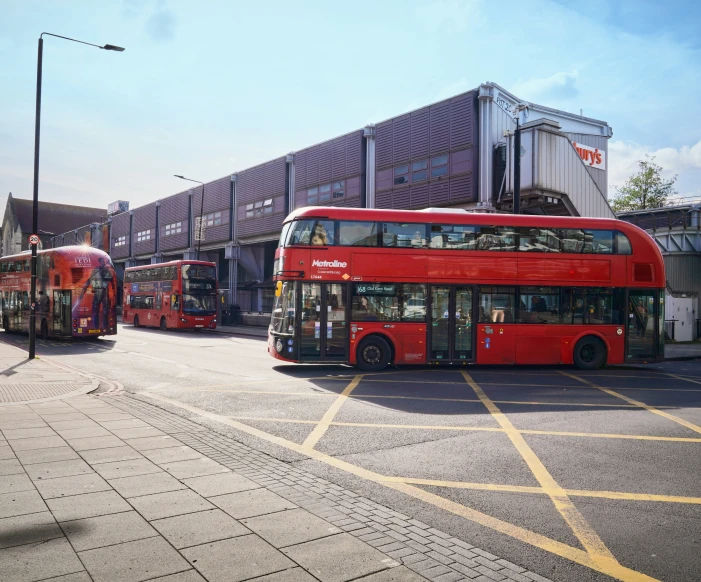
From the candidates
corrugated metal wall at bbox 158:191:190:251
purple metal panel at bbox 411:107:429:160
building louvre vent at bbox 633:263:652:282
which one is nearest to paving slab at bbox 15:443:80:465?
building louvre vent at bbox 633:263:652:282

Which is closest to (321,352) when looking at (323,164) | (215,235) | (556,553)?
(556,553)

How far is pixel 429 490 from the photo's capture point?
5465mm

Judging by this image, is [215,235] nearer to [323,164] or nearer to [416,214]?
[323,164]

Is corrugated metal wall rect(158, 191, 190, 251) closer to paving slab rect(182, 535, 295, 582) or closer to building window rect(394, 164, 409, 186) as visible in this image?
building window rect(394, 164, 409, 186)

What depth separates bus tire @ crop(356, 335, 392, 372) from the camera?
1457 centimetres

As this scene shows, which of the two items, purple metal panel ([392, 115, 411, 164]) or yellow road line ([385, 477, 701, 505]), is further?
purple metal panel ([392, 115, 411, 164])

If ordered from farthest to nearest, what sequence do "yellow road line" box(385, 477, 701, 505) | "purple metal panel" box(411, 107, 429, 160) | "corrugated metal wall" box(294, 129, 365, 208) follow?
"corrugated metal wall" box(294, 129, 365, 208) < "purple metal panel" box(411, 107, 429, 160) < "yellow road line" box(385, 477, 701, 505)

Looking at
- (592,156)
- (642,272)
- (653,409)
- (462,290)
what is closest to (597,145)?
(592,156)

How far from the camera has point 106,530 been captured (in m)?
4.23

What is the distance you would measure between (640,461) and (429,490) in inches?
107

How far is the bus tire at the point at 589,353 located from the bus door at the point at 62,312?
727 inches

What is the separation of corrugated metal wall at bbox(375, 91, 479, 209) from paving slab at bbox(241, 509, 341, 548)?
2319cm

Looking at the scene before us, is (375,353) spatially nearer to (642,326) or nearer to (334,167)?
(642,326)

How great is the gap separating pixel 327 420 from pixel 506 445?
8.86ft
